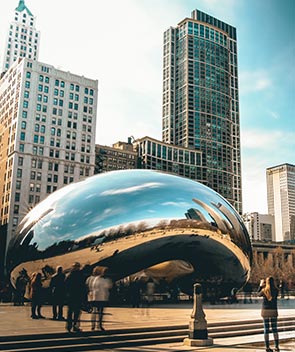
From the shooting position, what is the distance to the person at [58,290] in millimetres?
4293

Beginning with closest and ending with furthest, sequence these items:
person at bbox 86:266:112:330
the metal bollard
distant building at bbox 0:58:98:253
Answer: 1. person at bbox 86:266:112:330
2. the metal bollard
3. distant building at bbox 0:58:98:253

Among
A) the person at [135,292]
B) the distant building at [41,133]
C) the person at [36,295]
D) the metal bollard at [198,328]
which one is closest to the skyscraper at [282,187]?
the metal bollard at [198,328]

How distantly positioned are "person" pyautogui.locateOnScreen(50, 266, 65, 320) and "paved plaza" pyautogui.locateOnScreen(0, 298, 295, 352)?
0.12 metres

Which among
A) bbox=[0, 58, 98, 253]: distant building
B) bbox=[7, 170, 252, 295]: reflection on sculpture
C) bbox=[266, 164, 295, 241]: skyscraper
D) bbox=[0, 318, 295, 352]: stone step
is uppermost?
bbox=[0, 58, 98, 253]: distant building

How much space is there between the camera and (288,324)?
8.67 meters

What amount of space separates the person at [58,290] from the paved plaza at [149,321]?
0.12 meters

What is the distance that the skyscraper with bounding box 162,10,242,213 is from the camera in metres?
121

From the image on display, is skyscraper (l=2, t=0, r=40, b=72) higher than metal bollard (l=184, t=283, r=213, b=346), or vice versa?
skyscraper (l=2, t=0, r=40, b=72)

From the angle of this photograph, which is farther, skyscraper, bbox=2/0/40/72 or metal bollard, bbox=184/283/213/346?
skyscraper, bbox=2/0/40/72

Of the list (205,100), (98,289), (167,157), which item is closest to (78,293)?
(98,289)

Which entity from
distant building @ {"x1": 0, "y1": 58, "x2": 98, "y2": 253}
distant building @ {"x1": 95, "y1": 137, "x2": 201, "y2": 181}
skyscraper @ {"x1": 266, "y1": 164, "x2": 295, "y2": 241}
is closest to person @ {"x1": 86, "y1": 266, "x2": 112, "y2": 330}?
skyscraper @ {"x1": 266, "y1": 164, "x2": 295, "y2": 241}

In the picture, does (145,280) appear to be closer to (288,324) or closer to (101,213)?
(101,213)

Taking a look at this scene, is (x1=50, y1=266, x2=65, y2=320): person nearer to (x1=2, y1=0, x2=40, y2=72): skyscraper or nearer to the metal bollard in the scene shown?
the metal bollard

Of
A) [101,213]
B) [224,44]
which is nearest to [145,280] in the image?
[101,213]
